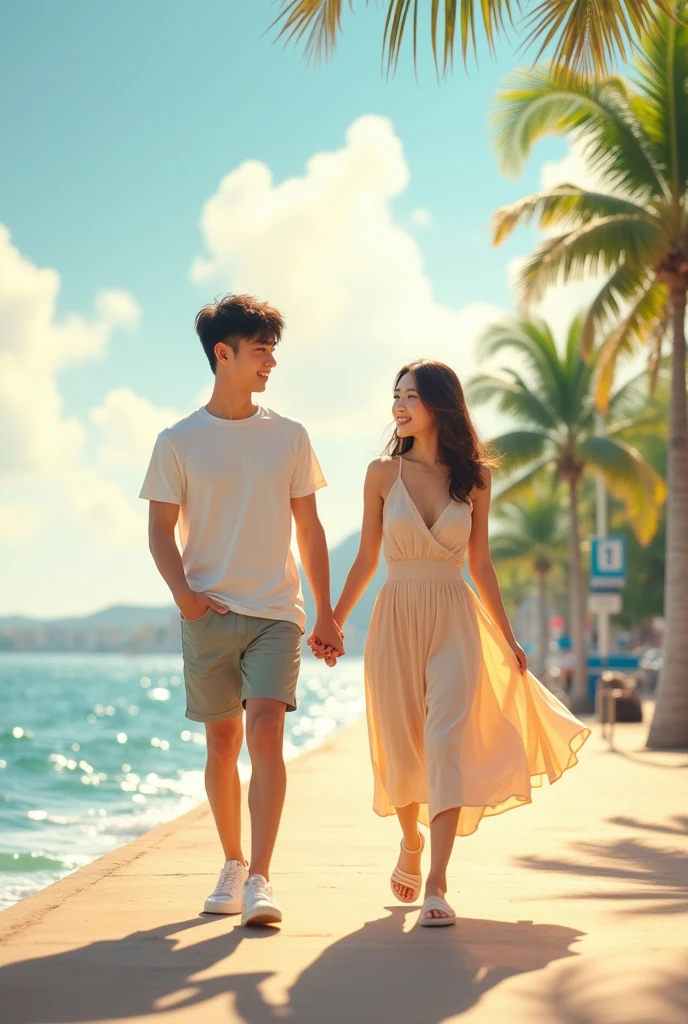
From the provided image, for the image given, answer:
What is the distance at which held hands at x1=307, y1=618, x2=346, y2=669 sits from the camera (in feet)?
18.3

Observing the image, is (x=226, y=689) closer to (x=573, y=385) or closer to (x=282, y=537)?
(x=282, y=537)

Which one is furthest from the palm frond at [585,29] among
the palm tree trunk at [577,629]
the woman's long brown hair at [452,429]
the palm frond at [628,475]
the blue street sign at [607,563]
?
the palm tree trunk at [577,629]

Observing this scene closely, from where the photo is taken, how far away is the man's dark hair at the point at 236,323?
18.1 feet

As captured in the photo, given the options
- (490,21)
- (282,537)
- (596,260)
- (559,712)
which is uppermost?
(596,260)

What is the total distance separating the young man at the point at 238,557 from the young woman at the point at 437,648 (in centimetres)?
30

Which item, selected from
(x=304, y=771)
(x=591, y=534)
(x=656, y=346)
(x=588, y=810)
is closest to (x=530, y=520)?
(x=591, y=534)

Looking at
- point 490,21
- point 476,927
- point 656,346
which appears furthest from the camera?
point 656,346

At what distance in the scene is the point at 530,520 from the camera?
54188 mm

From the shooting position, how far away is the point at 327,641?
18.3 ft

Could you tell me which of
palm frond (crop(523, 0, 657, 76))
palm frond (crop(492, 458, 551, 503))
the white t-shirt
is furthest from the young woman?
palm frond (crop(492, 458, 551, 503))

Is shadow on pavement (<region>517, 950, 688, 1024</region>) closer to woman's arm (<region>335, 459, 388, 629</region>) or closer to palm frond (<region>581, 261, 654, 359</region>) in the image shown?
woman's arm (<region>335, 459, 388, 629</region>)

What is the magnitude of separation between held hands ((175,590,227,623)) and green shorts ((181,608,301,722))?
41 millimetres

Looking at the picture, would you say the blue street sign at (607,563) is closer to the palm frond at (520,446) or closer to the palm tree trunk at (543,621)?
the palm frond at (520,446)

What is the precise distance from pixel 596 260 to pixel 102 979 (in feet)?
48.7
